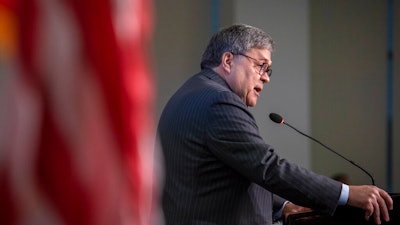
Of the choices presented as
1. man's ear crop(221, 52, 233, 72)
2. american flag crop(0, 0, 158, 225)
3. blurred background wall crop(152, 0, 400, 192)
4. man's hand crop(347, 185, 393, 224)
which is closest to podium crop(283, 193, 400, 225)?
man's hand crop(347, 185, 393, 224)

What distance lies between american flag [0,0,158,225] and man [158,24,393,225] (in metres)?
0.93

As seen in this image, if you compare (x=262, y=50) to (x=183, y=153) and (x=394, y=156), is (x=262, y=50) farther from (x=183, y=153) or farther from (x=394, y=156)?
(x=394, y=156)

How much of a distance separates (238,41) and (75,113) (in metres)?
1.26

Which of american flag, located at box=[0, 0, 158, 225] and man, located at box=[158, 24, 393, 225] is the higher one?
american flag, located at box=[0, 0, 158, 225]

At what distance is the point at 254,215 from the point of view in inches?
58.5

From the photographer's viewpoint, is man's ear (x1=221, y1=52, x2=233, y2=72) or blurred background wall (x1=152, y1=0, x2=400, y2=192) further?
blurred background wall (x1=152, y1=0, x2=400, y2=192)

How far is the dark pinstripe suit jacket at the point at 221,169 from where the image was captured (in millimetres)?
1350

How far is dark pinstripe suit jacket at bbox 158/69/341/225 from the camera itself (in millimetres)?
1350

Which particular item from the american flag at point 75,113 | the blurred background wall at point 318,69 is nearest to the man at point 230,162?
the american flag at point 75,113

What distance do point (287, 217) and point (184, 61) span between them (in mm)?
1961

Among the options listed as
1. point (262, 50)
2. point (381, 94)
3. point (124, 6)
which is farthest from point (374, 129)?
point (124, 6)

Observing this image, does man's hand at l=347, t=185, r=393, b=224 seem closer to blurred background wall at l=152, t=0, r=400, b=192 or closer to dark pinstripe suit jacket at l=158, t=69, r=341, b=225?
dark pinstripe suit jacket at l=158, t=69, r=341, b=225

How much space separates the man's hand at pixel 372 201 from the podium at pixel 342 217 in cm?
3

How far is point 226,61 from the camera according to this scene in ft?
5.45
